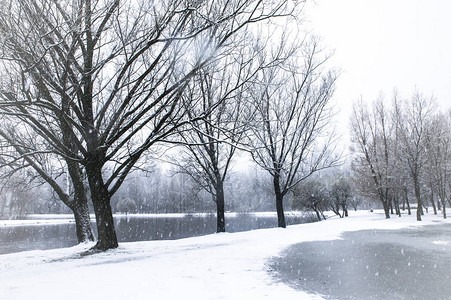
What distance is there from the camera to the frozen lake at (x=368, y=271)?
501 centimetres

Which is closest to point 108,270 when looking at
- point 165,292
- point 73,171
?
point 165,292

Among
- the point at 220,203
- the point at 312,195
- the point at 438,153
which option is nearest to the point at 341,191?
the point at 312,195

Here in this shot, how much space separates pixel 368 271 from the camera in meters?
6.53

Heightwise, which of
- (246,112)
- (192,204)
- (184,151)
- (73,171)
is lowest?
(192,204)

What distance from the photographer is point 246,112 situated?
1738cm

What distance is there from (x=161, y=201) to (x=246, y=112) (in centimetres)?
8295

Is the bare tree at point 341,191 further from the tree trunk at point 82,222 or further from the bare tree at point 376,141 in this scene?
the tree trunk at point 82,222

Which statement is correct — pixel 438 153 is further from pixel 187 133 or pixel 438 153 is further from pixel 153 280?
pixel 153 280

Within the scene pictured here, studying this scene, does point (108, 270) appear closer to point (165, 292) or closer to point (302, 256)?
point (165, 292)

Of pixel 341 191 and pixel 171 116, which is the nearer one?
pixel 171 116

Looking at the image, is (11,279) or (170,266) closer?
(11,279)

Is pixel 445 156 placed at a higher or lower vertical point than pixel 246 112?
lower

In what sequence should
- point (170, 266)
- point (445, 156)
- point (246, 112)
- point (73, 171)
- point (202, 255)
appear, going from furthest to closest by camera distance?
point (445, 156) < point (246, 112) < point (73, 171) < point (202, 255) < point (170, 266)

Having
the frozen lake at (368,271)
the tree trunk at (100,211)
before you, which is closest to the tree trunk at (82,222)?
the tree trunk at (100,211)
